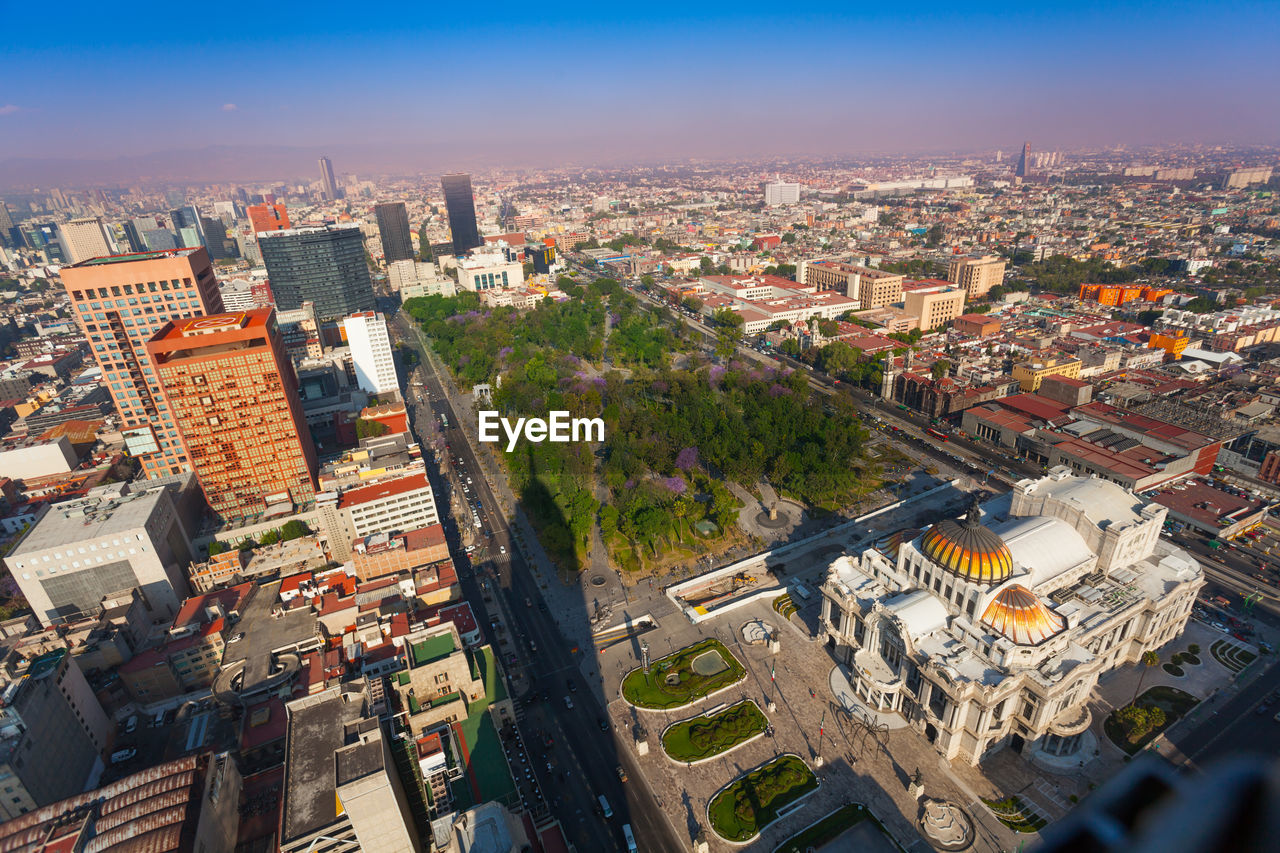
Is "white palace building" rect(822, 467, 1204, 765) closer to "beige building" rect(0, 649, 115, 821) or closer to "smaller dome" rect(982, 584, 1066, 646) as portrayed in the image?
"smaller dome" rect(982, 584, 1066, 646)

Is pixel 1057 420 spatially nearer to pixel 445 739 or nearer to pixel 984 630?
pixel 984 630

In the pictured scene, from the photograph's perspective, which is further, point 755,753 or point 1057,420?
point 1057,420

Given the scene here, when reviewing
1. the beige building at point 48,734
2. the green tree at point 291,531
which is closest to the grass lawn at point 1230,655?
the beige building at point 48,734

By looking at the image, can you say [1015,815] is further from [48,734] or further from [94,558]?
[94,558]

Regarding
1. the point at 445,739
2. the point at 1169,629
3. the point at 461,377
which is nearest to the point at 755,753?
the point at 445,739

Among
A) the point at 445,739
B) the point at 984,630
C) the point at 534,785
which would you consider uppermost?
the point at 984,630

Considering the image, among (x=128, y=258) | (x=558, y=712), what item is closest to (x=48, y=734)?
(x=558, y=712)
